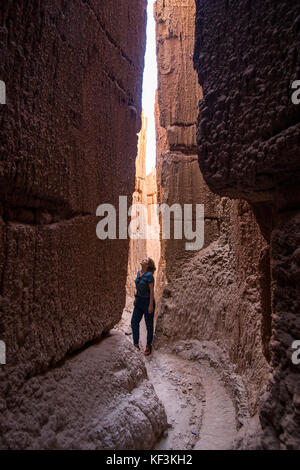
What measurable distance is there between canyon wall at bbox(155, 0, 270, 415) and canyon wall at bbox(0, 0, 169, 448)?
0.85m

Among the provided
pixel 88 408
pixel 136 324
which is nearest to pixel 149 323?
pixel 136 324

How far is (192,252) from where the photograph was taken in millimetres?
3820

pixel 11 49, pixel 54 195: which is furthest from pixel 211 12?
pixel 54 195

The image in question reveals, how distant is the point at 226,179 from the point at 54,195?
69 centimetres

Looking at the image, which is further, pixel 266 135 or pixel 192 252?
pixel 192 252

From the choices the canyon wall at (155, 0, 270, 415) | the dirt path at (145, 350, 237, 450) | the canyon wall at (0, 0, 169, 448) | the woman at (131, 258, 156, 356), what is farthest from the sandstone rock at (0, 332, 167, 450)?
the woman at (131, 258, 156, 356)

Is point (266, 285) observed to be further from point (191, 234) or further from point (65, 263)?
point (191, 234)

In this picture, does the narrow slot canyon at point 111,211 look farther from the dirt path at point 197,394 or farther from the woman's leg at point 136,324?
the woman's leg at point 136,324

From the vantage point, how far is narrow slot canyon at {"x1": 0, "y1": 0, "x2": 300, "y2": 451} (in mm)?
971

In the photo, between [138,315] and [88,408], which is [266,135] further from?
[138,315]

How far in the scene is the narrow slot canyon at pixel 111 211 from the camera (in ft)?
3.18

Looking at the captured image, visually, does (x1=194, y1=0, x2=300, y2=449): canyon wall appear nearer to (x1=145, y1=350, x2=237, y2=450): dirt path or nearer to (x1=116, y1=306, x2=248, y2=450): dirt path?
(x1=116, y1=306, x2=248, y2=450): dirt path

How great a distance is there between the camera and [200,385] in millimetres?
2412

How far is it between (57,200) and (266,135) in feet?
2.77
